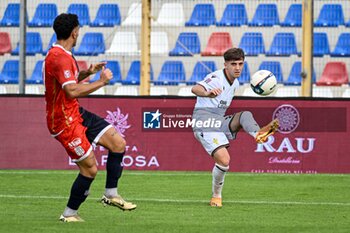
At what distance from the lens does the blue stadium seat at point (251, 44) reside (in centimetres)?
2183

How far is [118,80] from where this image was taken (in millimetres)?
22406

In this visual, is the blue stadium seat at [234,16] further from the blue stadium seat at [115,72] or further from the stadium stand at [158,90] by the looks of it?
the blue stadium seat at [115,72]

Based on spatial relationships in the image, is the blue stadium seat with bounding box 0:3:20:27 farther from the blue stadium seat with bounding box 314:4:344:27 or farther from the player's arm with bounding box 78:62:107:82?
the player's arm with bounding box 78:62:107:82

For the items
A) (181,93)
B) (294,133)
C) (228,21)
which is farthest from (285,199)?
(228,21)

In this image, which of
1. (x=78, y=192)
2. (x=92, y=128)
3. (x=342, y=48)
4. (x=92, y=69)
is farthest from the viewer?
(x=342, y=48)

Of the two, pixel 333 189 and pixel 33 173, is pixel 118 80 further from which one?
pixel 333 189

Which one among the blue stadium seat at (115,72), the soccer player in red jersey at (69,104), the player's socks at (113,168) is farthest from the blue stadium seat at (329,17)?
the soccer player in red jersey at (69,104)

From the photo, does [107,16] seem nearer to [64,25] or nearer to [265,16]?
[265,16]

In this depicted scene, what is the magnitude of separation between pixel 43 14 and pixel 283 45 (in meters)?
5.37

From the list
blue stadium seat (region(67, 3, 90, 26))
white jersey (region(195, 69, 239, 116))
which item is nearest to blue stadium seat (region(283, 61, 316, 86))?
blue stadium seat (region(67, 3, 90, 26))

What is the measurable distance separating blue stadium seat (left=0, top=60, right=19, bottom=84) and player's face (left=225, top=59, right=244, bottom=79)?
9.09 meters

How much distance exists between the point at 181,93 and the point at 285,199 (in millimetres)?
7709

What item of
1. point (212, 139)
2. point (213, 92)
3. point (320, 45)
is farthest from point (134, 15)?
point (213, 92)

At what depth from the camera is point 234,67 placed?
12625 mm
